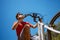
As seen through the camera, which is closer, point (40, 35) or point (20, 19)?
point (40, 35)

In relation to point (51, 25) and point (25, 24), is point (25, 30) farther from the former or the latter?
point (51, 25)

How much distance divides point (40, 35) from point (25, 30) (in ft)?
0.63

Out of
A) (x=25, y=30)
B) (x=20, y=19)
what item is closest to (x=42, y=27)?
(x=25, y=30)

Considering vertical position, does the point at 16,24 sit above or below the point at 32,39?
above

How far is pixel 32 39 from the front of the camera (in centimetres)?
242

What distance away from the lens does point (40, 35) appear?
2207 millimetres

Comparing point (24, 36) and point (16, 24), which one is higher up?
point (16, 24)

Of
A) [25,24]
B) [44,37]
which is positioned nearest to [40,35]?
[44,37]

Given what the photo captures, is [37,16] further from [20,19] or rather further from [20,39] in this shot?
[20,39]

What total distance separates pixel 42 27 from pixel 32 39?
0.39 m

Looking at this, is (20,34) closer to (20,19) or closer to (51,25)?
(20,19)

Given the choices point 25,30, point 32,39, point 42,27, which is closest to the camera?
point 42,27

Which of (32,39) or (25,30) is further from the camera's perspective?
(32,39)

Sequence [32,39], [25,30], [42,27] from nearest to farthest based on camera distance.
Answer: [42,27] < [25,30] < [32,39]
